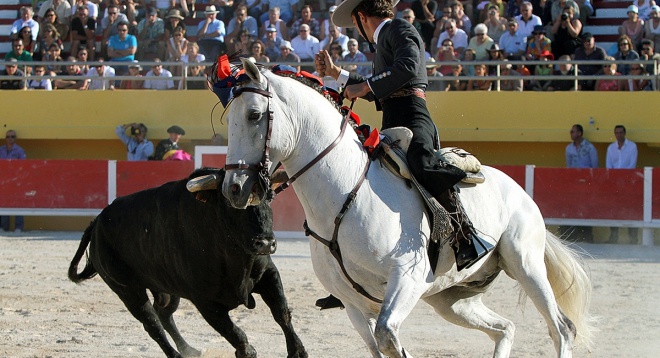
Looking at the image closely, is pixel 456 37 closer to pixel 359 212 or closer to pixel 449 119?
pixel 449 119

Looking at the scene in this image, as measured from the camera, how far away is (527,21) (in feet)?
44.8

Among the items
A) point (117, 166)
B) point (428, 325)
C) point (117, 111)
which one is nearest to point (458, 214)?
point (428, 325)

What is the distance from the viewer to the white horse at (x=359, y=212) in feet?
13.0

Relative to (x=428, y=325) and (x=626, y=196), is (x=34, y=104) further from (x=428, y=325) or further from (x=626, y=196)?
(x=428, y=325)

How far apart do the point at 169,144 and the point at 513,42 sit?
16.5ft

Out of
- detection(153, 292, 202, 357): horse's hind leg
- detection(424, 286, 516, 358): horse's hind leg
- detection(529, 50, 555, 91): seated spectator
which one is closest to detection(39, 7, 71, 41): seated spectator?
detection(529, 50, 555, 91): seated spectator

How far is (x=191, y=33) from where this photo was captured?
15.6 metres

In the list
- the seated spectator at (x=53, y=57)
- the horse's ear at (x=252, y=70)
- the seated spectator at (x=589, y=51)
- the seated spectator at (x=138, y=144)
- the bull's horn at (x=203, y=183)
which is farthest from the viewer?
the seated spectator at (x=53, y=57)

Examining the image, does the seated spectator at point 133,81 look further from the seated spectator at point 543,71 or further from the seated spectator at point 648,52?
the seated spectator at point 648,52

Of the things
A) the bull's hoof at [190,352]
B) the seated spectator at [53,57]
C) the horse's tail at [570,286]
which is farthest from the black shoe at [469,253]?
the seated spectator at [53,57]

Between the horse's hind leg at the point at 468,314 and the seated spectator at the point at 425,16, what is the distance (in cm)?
905

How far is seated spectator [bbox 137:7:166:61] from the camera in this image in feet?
48.9

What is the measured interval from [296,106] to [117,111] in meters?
11.6

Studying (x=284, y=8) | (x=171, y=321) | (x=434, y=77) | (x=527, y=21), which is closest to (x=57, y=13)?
(x=284, y=8)
